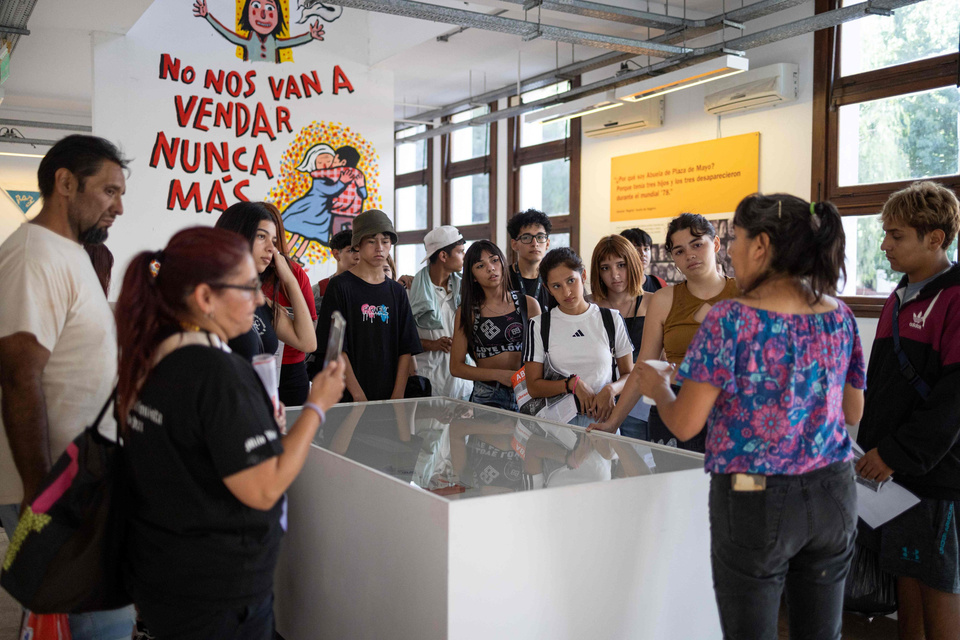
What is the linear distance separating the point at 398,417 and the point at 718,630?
1.26 m

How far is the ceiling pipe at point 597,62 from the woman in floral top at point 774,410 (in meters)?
5.25

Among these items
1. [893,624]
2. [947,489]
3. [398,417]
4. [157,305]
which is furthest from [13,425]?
[893,624]

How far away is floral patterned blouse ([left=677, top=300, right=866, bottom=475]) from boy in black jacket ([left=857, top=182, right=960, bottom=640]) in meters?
0.72

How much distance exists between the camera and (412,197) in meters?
12.5

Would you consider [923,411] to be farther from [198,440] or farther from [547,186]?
[547,186]

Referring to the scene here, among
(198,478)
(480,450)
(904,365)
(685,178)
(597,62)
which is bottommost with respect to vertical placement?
(480,450)

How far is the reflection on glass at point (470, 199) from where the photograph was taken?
35.8 ft

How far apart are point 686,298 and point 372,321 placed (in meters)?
1.34

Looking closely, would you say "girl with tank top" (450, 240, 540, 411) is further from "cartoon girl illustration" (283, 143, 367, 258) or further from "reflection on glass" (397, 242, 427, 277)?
"reflection on glass" (397, 242, 427, 277)

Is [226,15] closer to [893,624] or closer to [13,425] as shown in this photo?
[13,425]

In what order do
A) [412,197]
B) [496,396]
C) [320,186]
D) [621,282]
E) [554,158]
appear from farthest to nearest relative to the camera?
[412,197] → [554,158] → [320,186] → [621,282] → [496,396]

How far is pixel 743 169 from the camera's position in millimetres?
7285

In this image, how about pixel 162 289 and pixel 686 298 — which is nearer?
pixel 162 289

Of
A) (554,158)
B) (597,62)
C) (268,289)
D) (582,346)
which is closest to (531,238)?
(582,346)
